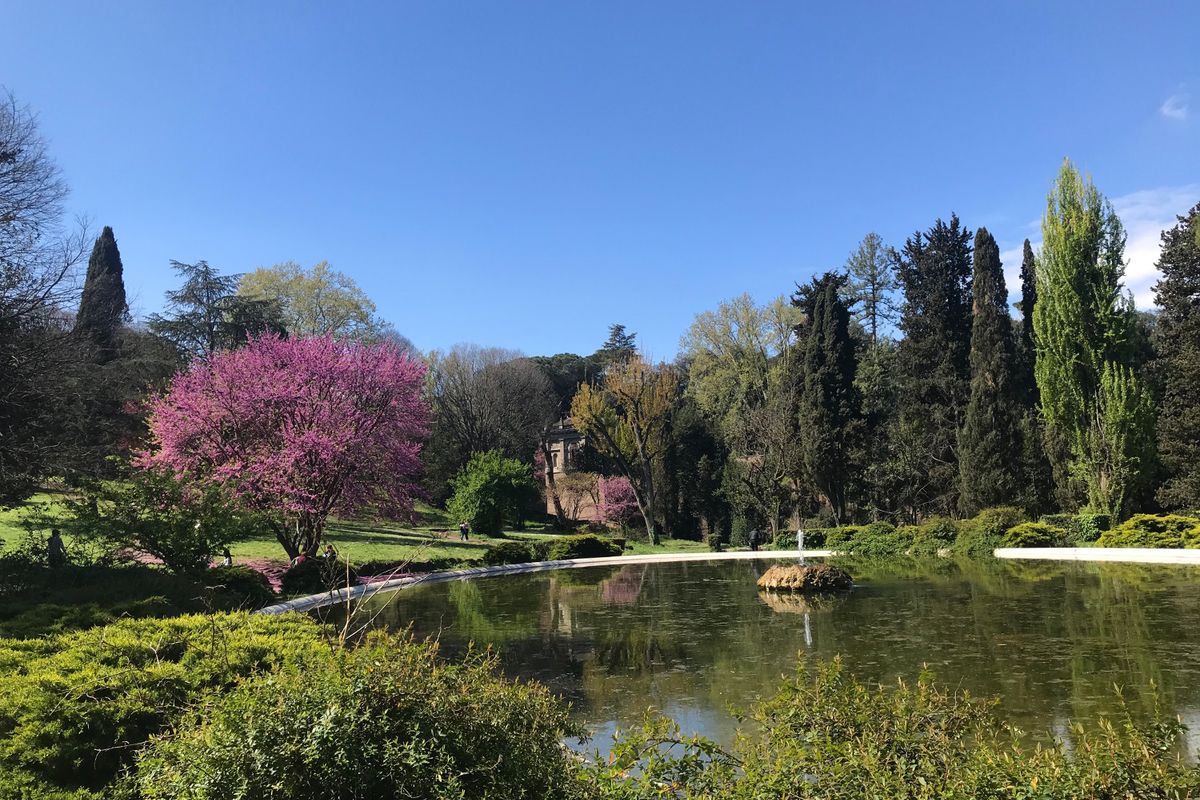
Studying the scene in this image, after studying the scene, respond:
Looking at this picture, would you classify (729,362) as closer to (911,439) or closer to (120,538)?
(911,439)

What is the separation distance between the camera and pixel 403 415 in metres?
25.3

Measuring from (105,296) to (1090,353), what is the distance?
47.7 meters

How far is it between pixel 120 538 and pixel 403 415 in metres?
11.1

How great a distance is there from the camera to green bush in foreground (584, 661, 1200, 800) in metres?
3.12

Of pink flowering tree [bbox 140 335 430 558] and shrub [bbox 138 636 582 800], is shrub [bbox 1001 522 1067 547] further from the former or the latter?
shrub [bbox 138 636 582 800]

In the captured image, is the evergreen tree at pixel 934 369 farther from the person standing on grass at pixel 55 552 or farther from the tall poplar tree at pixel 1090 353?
the person standing on grass at pixel 55 552

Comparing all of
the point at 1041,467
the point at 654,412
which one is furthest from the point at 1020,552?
the point at 654,412

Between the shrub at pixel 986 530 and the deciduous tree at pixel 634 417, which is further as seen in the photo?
the deciduous tree at pixel 634 417

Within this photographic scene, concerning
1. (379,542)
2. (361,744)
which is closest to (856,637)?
(361,744)

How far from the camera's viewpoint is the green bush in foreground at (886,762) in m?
3.12

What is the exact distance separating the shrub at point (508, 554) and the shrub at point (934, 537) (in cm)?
1454

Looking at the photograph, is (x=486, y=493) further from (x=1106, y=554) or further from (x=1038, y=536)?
(x=1106, y=554)

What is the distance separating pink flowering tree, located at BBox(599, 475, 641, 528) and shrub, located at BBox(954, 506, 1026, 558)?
19241 mm

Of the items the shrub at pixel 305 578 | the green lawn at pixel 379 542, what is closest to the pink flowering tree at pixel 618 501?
the green lawn at pixel 379 542
